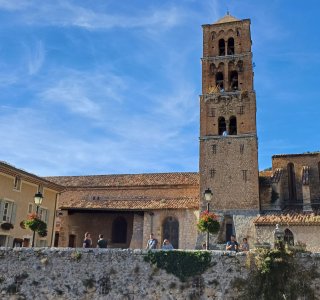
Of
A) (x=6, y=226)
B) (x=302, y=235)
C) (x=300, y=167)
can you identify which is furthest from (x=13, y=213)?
(x=300, y=167)

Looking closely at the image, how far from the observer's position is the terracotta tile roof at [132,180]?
3847 centimetres

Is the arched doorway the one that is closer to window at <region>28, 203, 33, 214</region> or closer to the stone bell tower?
the stone bell tower

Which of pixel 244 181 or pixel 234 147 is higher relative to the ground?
pixel 234 147

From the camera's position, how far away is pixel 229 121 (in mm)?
33969

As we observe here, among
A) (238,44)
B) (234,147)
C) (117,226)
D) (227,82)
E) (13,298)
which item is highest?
(238,44)

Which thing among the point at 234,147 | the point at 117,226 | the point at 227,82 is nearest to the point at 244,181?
the point at 234,147

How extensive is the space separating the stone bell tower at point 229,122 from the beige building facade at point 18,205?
13.1 metres

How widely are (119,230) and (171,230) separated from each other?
586cm

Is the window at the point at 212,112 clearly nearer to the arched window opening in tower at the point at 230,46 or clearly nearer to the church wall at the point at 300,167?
the arched window opening in tower at the point at 230,46

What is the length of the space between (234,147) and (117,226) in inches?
542

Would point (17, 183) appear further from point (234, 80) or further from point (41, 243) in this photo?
point (234, 80)

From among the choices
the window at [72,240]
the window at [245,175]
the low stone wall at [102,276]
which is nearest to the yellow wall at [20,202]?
the window at [72,240]

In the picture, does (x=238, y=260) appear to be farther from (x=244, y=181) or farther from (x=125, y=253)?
(x=244, y=181)

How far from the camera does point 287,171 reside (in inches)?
1382
